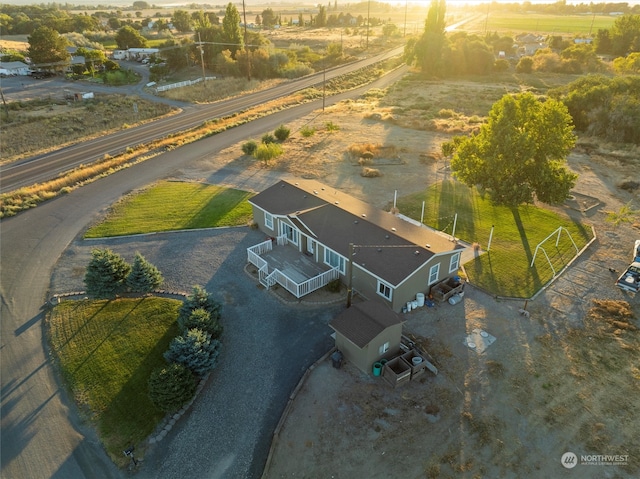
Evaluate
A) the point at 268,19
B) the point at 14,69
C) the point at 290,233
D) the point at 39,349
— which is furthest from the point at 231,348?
the point at 268,19

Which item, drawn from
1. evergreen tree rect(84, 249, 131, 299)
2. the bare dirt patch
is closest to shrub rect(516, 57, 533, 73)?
the bare dirt patch

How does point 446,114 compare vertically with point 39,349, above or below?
above

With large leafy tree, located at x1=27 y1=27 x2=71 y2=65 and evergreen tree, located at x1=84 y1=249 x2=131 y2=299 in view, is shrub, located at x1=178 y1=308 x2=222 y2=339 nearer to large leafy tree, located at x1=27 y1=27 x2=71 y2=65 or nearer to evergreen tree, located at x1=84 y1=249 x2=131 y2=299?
evergreen tree, located at x1=84 y1=249 x2=131 y2=299

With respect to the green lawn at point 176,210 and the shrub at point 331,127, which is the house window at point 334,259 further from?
the shrub at point 331,127

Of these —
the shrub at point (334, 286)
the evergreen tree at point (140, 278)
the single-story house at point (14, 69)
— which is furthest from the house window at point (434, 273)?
the single-story house at point (14, 69)

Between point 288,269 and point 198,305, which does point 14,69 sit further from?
point 198,305
